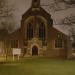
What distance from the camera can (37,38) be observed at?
6816 millimetres

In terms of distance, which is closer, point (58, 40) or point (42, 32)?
point (58, 40)

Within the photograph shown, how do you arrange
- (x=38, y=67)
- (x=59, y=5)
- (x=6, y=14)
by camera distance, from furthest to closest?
(x=6, y=14)
(x=59, y=5)
(x=38, y=67)

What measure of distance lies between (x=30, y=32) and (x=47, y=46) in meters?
0.60

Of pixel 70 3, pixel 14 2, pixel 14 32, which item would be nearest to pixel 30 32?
pixel 14 32

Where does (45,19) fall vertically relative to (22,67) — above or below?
above

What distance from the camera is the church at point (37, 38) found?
671cm

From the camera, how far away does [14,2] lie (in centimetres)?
674

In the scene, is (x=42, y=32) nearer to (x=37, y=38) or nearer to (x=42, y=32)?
(x=42, y=32)

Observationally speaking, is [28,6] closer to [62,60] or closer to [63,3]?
[63,3]

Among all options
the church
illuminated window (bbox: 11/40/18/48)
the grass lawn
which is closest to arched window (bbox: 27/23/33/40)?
the church

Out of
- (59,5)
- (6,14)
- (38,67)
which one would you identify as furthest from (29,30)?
(38,67)

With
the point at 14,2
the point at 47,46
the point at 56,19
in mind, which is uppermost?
the point at 14,2

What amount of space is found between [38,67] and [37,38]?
0.96m

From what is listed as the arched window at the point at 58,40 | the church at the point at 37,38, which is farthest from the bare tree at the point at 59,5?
the arched window at the point at 58,40
